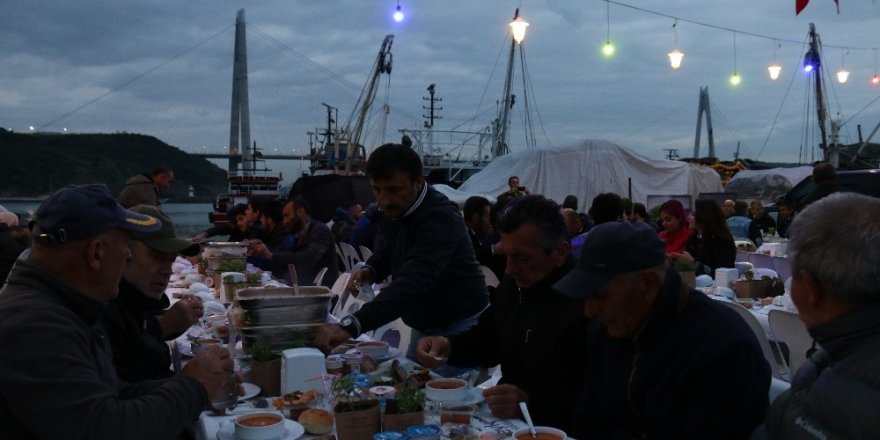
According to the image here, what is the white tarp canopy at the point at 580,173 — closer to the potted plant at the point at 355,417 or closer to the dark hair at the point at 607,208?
the dark hair at the point at 607,208

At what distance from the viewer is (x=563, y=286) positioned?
2416 millimetres

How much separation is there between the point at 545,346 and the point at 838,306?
56.0 inches

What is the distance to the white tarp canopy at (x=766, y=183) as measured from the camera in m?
25.4

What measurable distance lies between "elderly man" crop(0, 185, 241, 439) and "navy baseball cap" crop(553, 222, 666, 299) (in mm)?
1301

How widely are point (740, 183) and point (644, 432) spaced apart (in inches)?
1052

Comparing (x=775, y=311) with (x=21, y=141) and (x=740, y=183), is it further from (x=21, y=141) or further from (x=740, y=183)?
(x=21, y=141)

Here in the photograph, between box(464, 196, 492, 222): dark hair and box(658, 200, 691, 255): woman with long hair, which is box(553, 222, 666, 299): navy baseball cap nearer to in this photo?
box(658, 200, 691, 255): woman with long hair

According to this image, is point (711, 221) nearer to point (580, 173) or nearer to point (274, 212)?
point (274, 212)

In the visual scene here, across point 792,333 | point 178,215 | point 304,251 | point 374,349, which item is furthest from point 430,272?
point 178,215

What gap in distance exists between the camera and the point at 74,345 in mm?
1953

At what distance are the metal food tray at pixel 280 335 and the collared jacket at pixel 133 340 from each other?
0.39 metres

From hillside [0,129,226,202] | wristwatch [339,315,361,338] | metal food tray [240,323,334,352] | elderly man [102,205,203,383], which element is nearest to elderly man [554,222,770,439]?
wristwatch [339,315,361,338]

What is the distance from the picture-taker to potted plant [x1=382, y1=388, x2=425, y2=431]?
237 centimetres

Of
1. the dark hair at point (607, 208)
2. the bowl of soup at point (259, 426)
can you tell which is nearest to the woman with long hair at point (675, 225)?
the dark hair at point (607, 208)
